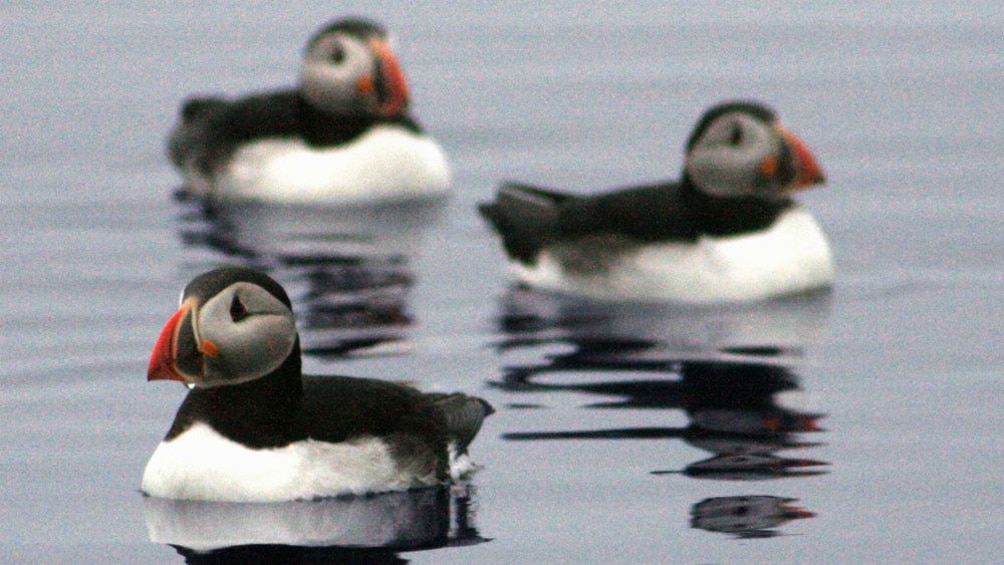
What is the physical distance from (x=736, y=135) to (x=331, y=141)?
4.28 meters

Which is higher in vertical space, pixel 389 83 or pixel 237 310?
pixel 389 83

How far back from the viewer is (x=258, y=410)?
910 centimetres

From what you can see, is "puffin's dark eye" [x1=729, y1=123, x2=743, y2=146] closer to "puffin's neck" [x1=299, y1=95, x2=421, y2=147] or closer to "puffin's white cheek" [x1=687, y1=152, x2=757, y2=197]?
"puffin's white cheek" [x1=687, y1=152, x2=757, y2=197]

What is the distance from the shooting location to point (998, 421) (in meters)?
10.9

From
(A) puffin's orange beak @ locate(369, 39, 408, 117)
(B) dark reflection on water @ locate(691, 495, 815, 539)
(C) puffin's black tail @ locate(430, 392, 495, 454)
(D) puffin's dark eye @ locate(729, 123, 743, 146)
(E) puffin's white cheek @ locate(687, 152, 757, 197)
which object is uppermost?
(A) puffin's orange beak @ locate(369, 39, 408, 117)

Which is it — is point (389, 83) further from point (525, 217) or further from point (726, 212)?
point (726, 212)

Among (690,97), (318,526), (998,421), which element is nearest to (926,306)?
(998,421)

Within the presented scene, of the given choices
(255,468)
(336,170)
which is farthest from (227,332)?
(336,170)

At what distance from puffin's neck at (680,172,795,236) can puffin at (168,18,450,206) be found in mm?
3714

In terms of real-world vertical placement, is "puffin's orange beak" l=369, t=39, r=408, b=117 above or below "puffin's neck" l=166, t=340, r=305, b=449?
above

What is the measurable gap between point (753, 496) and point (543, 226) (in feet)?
15.5

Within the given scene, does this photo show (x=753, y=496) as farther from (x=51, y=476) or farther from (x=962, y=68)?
(x=962, y=68)

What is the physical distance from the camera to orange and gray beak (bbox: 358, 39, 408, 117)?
16750 millimetres

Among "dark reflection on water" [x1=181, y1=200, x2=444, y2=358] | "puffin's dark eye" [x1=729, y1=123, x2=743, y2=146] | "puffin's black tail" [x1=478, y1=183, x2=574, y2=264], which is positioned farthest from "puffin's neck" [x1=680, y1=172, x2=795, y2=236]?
"dark reflection on water" [x1=181, y1=200, x2=444, y2=358]
